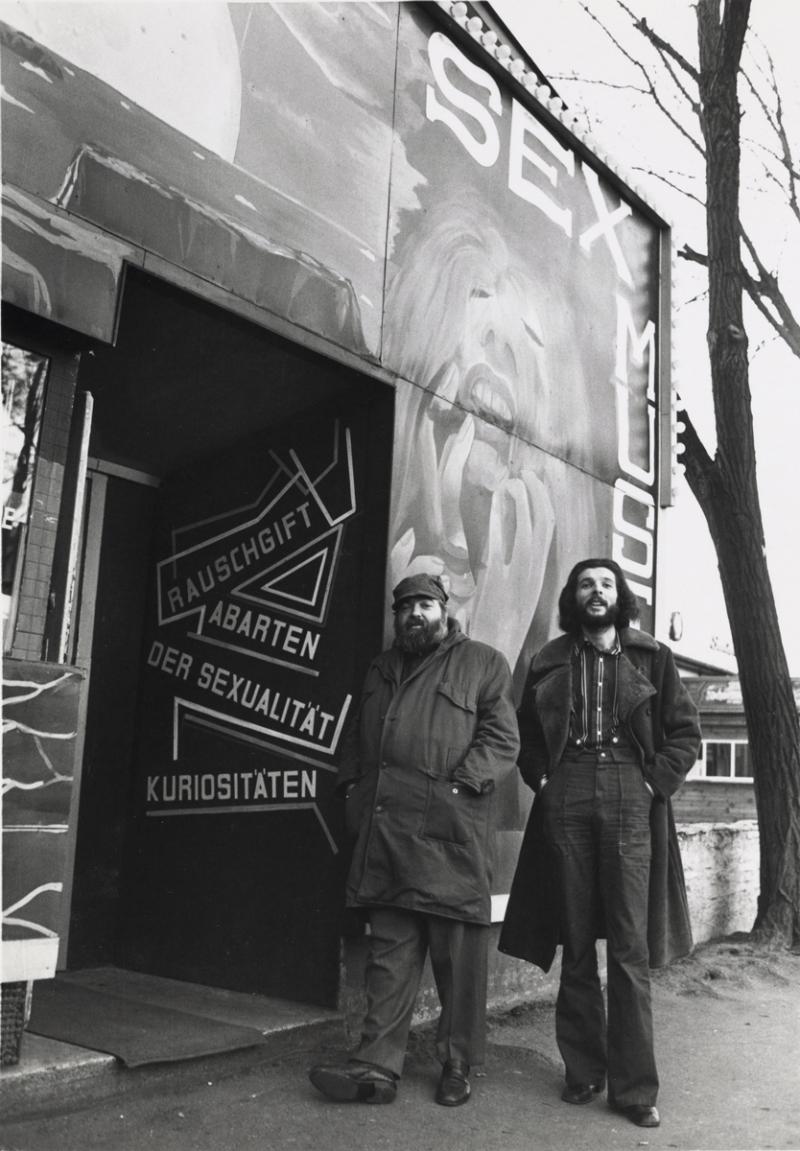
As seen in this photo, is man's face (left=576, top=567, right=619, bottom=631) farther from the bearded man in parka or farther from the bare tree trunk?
the bare tree trunk

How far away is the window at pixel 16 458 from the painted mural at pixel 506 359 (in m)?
1.88

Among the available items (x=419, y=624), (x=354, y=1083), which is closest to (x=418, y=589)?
(x=419, y=624)

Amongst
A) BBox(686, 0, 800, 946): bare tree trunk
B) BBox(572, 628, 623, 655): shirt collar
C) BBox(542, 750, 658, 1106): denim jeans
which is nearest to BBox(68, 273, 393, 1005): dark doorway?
BBox(572, 628, 623, 655): shirt collar

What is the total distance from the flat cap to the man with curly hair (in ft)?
1.90

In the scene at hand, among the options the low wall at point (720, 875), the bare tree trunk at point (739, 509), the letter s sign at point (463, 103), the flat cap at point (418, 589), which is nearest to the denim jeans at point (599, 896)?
the flat cap at point (418, 589)

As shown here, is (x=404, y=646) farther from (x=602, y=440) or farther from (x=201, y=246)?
(x=602, y=440)

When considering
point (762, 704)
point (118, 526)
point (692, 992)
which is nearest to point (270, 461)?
point (118, 526)

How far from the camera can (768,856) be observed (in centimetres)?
870

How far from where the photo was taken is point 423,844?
448 cm

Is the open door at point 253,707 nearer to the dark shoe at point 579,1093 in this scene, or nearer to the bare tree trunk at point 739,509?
the dark shoe at point 579,1093

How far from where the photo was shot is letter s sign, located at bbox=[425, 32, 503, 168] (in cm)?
600

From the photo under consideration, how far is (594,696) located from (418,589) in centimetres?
84

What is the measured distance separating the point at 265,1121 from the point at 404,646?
184cm

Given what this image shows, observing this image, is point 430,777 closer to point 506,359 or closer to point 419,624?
point 419,624
